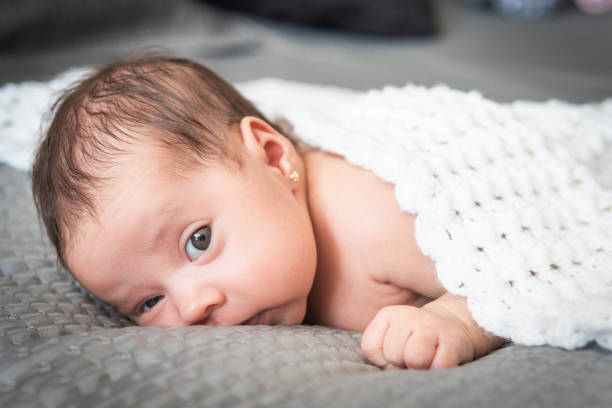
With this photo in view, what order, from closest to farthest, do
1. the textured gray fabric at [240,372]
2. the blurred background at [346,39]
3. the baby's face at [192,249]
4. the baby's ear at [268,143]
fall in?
the textured gray fabric at [240,372], the baby's face at [192,249], the baby's ear at [268,143], the blurred background at [346,39]

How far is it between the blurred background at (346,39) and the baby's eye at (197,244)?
2.98 ft

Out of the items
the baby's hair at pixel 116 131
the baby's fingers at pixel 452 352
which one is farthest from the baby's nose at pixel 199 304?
the baby's fingers at pixel 452 352

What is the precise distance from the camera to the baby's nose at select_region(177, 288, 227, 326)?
0.70 metres

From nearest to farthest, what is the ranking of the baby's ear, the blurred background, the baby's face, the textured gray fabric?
the textured gray fabric < the baby's face < the baby's ear < the blurred background

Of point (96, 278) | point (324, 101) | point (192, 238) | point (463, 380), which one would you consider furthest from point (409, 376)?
point (324, 101)

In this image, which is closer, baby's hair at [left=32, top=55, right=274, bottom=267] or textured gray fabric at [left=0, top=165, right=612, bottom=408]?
textured gray fabric at [left=0, top=165, right=612, bottom=408]

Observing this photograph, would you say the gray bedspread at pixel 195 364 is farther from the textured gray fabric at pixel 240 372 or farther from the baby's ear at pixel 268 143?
the baby's ear at pixel 268 143

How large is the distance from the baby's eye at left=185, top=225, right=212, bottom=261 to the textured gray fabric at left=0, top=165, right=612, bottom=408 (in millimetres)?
138

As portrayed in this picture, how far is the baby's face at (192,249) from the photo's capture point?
2.34 feet

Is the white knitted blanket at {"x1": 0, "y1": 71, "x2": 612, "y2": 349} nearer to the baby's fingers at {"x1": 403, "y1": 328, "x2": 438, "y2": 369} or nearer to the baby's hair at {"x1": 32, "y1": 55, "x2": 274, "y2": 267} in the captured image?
the baby's fingers at {"x1": 403, "y1": 328, "x2": 438, "y2": 369}

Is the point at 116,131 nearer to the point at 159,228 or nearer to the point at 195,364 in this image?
the point at 159,228

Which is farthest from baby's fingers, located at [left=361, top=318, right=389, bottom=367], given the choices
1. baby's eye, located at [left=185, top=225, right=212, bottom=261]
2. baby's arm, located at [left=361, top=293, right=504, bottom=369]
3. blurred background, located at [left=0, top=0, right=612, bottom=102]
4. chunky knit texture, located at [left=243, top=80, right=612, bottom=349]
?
blurred background, located at [left=0, top=0, right=612, bottom=102]

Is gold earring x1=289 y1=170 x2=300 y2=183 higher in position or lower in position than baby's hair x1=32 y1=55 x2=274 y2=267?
lower

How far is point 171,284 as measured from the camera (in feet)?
2.42
